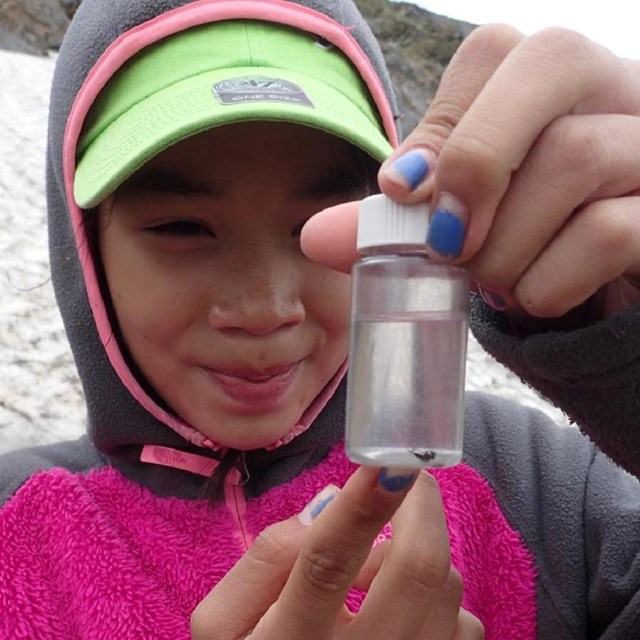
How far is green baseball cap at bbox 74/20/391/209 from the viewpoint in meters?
0.98

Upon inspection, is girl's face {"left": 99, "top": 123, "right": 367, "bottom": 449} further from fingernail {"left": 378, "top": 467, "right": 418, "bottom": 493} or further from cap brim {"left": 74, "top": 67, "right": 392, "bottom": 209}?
fingernail {"left": 378, "top": 467, "right": 418, "bottom": 493}

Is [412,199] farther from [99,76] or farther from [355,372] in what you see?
[99,76]

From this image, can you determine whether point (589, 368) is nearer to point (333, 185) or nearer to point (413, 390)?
point (413, 390)

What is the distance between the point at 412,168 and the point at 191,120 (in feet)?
1.39

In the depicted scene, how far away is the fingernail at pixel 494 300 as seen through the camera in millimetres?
700

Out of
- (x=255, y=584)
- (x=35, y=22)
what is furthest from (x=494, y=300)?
(x=35, y=22)

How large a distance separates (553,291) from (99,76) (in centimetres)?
70

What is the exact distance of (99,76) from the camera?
1.10 metres

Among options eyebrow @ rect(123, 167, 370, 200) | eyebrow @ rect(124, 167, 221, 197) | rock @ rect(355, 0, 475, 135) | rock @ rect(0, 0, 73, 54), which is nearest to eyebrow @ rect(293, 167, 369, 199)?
eyebrow @ rect(123, 167, 370, 200)

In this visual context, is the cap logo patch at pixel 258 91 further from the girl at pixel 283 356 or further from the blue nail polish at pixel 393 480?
the blue nail polish at pixel 393 480

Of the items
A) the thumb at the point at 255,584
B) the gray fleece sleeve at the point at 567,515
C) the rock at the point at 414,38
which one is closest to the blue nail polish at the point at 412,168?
the thumb at the point at 255,584

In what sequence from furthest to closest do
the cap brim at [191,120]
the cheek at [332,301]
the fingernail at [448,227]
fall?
the cheek at [332,301]
the cap brim at [191,120]
the fingernail at [448,227]

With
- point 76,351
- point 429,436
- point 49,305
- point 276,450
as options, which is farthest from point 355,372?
point 49,305

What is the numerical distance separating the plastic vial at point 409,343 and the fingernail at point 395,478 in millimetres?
35
